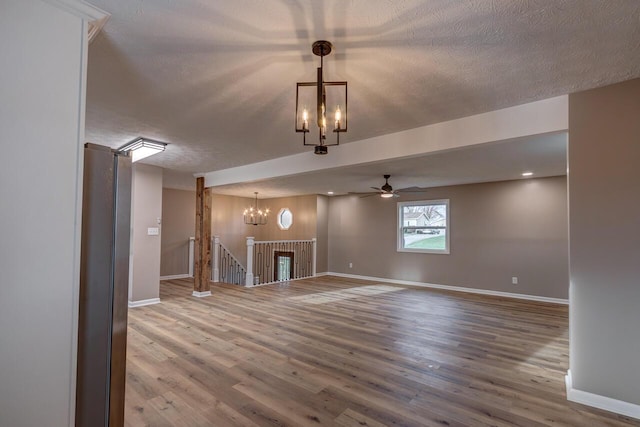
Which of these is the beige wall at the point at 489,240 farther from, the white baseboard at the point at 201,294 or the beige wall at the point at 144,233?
the beige wall at the point at 144,233

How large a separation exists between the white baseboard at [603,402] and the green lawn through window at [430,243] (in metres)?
4.98

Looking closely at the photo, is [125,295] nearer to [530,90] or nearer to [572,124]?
[530,90]

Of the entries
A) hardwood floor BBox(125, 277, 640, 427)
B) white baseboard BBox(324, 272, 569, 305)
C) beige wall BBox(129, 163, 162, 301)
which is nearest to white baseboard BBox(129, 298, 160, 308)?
beige wall BBox(129, 163, 162, 301)

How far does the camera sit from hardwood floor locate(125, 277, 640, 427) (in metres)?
2.32

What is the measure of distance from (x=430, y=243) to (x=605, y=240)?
525cm

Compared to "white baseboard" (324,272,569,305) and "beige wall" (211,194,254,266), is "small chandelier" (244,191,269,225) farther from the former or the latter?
"white baseboard" (324,272,569,305)

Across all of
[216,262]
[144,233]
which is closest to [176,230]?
[216,262]

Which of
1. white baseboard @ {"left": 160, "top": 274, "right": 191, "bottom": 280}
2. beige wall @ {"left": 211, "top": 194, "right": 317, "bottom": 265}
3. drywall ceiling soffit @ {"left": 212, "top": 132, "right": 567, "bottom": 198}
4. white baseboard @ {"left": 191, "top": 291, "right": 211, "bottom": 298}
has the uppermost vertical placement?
drywall ceiling soffit @ {"left": 212, "top": 132, "right": 567, "bottom": 198}

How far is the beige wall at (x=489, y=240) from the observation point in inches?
239

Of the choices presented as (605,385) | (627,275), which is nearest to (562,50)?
(627,275)

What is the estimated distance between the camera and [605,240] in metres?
2.48

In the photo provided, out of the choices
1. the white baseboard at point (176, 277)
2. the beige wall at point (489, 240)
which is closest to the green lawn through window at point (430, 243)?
the beige wall at point (489, 240)

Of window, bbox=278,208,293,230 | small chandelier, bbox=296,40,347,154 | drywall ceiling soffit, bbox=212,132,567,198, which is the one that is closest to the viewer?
small chandelier, bbox=296,40,347,154

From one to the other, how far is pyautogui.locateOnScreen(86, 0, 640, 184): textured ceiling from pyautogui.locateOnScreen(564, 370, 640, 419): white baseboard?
245 centimetres
